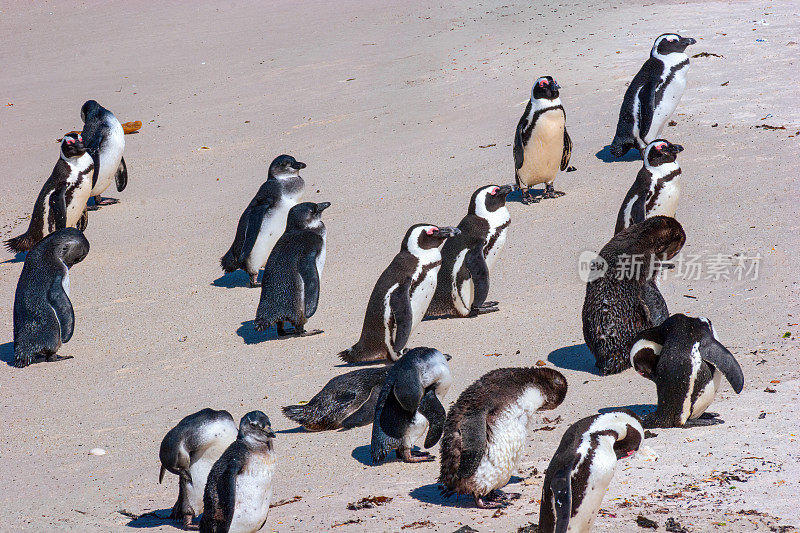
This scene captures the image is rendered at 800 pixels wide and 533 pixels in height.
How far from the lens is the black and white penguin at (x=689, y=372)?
185 inches

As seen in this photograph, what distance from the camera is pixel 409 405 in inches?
183

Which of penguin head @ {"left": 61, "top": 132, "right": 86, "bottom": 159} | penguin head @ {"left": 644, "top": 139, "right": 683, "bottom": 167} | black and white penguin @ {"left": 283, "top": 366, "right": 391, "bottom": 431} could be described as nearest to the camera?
black and white penguin @ {"left": 283, "top": 366, "right": 391, "bottom": 431}

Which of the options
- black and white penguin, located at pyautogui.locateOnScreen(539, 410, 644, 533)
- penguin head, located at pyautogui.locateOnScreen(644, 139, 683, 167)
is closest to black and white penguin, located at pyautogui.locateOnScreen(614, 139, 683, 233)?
penguin head, located at pyautogui.locateOnScreen(644, 139, 683, 167)

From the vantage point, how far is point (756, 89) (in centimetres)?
1107

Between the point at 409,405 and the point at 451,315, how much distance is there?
8.32ft

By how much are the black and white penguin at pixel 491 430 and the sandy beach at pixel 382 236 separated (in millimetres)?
129

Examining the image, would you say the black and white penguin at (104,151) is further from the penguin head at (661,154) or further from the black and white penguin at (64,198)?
the penguin head at (661,154)

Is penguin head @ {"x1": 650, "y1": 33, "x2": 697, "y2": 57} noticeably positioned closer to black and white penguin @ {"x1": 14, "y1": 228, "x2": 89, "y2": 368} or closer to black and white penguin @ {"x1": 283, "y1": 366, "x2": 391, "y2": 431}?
black and white penguin @ {"x1": 14, "y1": 228, "x2": 89, "y2": 368}

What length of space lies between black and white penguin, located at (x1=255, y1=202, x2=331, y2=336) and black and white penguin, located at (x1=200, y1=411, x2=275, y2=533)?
3027 mm

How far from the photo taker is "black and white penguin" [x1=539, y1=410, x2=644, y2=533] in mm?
3592

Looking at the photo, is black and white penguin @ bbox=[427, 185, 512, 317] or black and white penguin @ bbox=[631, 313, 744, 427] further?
black and white penguin @ bbox=[427, 185, 512, 317]

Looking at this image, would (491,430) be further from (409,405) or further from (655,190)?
(655,190)

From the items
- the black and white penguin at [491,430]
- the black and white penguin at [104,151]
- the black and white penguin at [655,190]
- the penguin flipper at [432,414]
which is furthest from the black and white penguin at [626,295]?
the black and white penguin at [104,151]

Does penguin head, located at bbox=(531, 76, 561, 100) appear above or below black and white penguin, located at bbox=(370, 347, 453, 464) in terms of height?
above
